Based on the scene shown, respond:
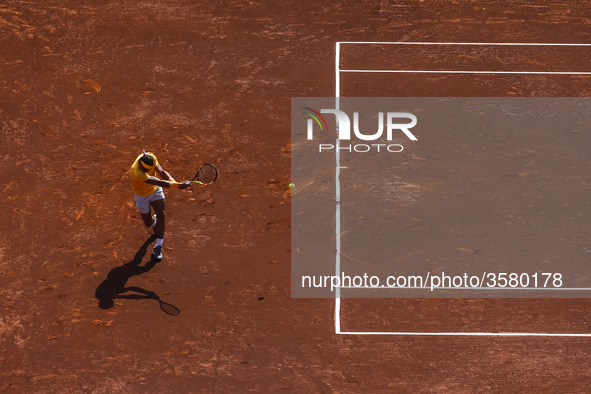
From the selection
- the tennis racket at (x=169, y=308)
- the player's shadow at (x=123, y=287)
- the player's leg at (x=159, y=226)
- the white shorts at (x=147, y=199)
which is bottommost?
the tennis racket at (x=169, y=308)

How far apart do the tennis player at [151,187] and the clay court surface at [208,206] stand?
504 mm

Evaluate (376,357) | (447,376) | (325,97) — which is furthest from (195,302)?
(325,97)

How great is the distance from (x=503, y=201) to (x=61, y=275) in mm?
8782

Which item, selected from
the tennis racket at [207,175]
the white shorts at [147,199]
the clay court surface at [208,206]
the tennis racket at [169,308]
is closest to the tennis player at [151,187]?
the white shorts at [147,199]

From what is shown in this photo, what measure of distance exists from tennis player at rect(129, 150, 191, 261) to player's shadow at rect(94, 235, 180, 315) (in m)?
0.34

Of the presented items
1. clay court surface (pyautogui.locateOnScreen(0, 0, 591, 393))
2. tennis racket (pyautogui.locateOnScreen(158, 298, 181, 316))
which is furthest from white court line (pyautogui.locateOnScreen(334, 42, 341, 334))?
tennis racket (pyautogui.locateOnScreen(158, 298, 181, 316))

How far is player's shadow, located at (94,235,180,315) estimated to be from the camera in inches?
583

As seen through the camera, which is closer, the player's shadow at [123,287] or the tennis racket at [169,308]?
the tennis racket at [169,308]

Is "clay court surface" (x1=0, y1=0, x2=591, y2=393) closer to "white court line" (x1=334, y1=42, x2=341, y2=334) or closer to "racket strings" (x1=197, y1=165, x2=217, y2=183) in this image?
"white court line" (x1=334, y1=42, x2=341, y2=334)

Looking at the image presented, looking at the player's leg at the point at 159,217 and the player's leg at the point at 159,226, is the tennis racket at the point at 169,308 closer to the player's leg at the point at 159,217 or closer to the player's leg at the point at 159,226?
the player's leg at the point at 159,226

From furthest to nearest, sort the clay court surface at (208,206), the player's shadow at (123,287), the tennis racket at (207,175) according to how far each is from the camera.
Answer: the tennis racket at (207,175) → the player's shadow at (123,287) → the clay court surface at (208,206)

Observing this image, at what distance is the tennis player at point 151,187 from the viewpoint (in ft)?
47.9

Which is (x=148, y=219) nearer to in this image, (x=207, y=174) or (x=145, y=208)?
(x=145, y=208)

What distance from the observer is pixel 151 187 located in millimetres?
14961
